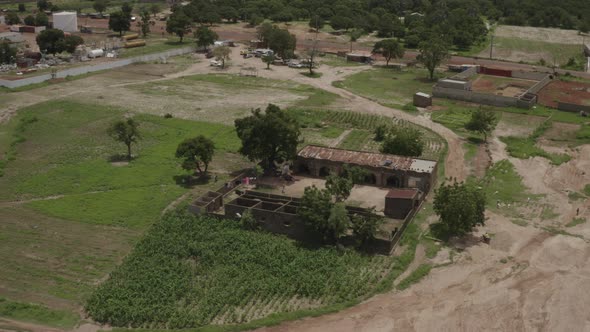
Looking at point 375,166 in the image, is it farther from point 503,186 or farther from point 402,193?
point 503,186

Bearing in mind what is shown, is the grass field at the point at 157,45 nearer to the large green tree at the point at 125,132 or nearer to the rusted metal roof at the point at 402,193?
the large green tree at the point at 125,132

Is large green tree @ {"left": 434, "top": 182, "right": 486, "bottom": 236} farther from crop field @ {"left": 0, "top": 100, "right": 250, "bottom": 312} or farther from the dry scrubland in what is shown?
the dry scrubland

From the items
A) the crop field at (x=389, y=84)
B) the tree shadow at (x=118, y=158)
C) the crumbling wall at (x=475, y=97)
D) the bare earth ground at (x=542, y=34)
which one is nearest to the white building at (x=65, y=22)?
the crop field at (x=389, y=84)

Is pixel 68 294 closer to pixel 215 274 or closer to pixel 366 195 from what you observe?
pixel 215 274

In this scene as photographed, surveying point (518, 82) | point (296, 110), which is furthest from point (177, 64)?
point (518, 82)

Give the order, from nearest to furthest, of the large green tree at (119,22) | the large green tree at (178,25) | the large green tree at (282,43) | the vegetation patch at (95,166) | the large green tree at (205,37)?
the vegetation patch at (95,166)
the large green tree at (282,43)
the large green tree at (205,37)
the large green tree at (178,25)
the large green tree at (119,22)

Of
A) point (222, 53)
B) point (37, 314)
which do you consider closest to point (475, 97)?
point (222, 53)

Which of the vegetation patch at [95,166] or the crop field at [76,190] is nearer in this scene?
the crop field at [76,190]
